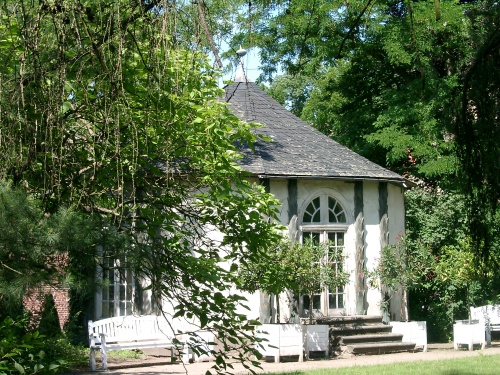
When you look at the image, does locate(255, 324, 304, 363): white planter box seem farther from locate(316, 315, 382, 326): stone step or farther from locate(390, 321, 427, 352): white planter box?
locate(390, 321, 427, 352): white planter box

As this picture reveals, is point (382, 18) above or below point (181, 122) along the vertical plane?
above

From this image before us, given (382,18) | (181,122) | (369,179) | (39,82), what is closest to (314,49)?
(382,18)

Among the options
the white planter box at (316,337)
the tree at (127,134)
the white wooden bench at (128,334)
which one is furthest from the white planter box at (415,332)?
the tree at (127,134)

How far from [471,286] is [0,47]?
1482cm

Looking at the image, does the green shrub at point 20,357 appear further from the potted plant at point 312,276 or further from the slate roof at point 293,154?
the slate roof at point 293,154

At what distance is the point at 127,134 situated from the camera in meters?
5.82

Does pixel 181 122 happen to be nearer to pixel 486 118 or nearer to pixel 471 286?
pixel 486 118

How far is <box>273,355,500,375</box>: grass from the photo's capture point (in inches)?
449

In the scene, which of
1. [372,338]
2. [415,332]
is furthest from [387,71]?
[372,338]

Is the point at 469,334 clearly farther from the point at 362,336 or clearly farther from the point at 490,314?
the point at 362,336

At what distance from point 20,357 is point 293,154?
12.5 meters

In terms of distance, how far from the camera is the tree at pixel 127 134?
450 centimetres

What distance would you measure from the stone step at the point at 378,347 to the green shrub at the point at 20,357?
1047 cm

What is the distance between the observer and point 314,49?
717 inches
